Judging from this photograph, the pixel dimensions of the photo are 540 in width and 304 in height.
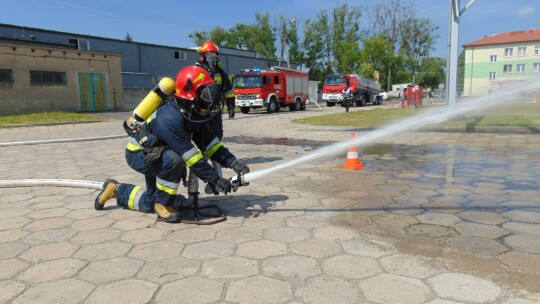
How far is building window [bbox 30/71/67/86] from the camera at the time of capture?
20.6 m

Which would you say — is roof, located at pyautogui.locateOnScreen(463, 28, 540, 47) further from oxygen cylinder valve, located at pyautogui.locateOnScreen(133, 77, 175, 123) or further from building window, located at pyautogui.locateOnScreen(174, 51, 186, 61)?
oxygen cylinder valve, located at pyautogui.locateOnScreen(133, 77, 175, 123)

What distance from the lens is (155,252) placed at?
9.98ft

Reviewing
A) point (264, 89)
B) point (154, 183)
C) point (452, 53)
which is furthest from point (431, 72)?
point (154, 183)

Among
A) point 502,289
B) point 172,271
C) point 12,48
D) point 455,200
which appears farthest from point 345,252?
point 12,48

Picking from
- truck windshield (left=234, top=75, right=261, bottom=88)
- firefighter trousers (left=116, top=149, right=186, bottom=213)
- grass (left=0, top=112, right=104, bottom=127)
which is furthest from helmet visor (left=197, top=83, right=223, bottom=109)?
truck windshield (left=234, top=75, right=261, bottom=88)

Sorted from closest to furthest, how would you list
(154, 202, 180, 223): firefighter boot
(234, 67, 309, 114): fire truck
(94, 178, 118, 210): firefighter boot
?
(154, 202, 180, 223): firefighter boot, (94, 178, 118, 210): firefighter boot, (234, 67, 309, 114): fire truck

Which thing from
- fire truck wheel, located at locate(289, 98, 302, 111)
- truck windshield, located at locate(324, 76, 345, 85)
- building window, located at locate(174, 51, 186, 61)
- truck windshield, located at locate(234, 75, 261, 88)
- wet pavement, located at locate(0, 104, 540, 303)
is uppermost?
building window, located at locate(174, 51, 186, 61)

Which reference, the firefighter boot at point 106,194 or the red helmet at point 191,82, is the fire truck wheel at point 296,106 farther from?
the red helmet at point 191,82

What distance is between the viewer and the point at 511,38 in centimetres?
6394

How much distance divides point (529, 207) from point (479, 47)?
7149 cm

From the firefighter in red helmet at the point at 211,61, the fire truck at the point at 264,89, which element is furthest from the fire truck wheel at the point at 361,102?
the firefighter in red helmet at the point at 211,61

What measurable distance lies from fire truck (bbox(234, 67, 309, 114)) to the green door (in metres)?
8.06

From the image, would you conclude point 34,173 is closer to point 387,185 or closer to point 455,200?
point 387,185

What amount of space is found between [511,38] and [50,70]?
6730 centimetres
